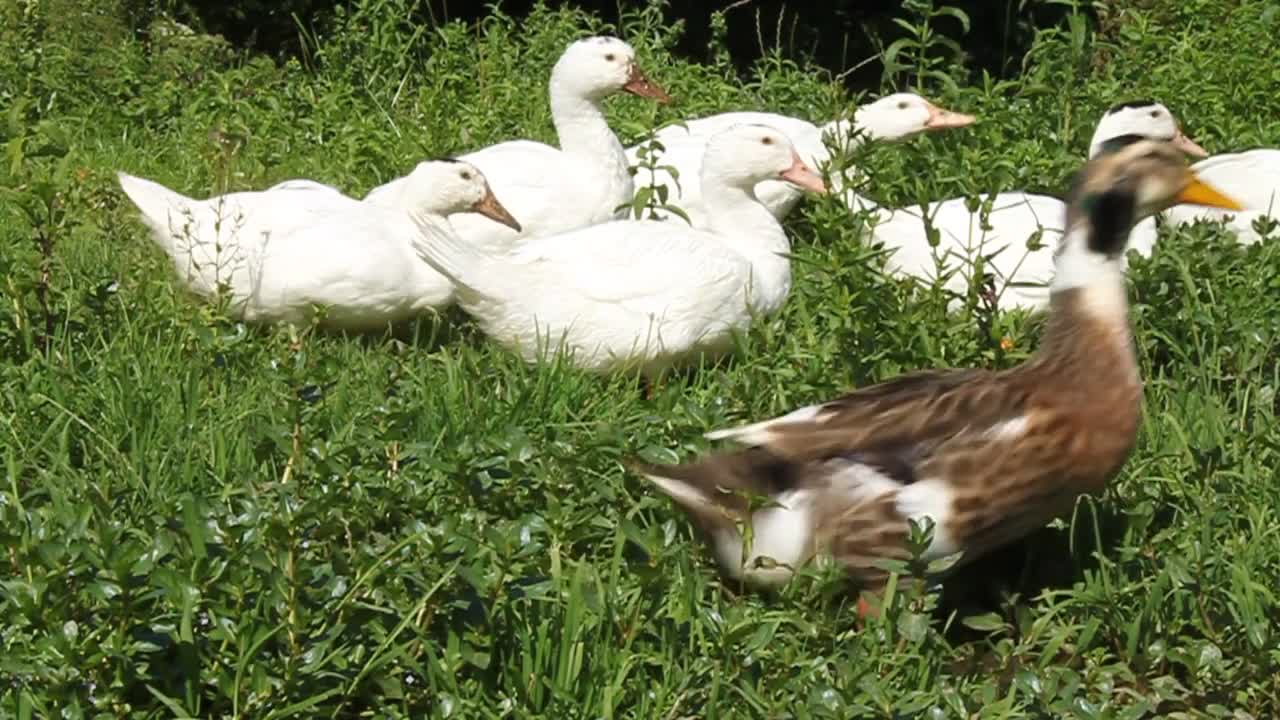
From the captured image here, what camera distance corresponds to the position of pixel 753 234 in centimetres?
607

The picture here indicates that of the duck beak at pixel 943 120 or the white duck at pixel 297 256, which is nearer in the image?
the white duck at pixel 297 256

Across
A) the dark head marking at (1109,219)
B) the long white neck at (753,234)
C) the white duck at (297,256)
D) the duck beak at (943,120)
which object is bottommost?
the white duck at (297,256)

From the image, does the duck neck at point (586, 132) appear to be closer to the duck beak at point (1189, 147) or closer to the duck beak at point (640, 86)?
the duck beak at point (640, 86)

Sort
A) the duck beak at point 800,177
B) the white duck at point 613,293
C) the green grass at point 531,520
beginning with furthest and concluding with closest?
1. the duck beak at point 800,177
2. the white duck at point 613,293
3. the green grass at point 531,520

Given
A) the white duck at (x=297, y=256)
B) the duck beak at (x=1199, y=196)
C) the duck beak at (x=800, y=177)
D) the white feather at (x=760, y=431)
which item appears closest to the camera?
the white feather at (x=760, y=431)

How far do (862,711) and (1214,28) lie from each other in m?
5.78

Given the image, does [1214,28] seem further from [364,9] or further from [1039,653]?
[1039,653]

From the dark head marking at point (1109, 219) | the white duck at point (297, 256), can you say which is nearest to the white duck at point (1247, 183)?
the dark head marking at point (1109, 219)

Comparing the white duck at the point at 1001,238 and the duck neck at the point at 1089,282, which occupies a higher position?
the duck neck at the point at 1089,282

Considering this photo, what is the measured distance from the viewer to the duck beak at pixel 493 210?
604 centimetres

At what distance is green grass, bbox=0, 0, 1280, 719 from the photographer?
11.0 ft

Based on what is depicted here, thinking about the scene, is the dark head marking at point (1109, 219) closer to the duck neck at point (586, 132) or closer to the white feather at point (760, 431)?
the white feather at point (760, 431)

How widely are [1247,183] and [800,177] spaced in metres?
1.44

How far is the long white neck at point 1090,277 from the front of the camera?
4176 mm
